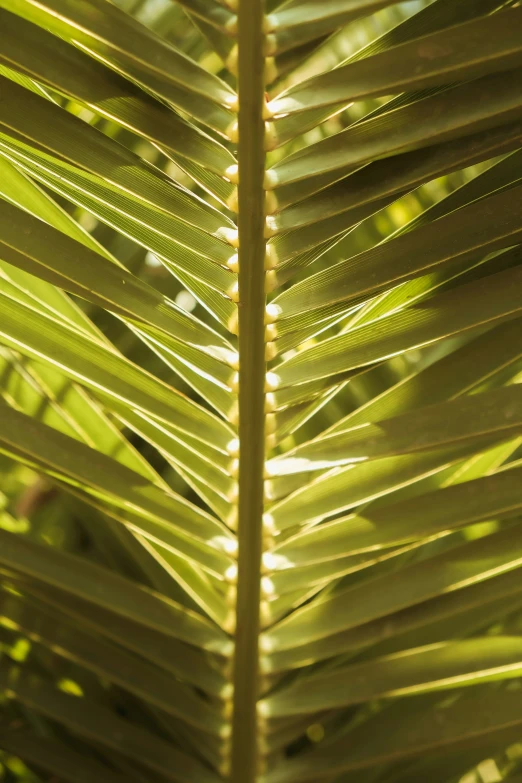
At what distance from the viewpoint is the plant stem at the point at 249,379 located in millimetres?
410

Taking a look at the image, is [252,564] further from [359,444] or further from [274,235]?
[274,235]

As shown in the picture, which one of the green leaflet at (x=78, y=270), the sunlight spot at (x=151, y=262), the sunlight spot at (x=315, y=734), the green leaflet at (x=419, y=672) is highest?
the sunlight spot at (x=151, y=262)

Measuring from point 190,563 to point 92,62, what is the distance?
16.5 inches

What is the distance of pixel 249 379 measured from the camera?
1.74ft

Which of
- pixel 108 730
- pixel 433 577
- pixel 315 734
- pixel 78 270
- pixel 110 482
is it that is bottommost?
pixel 315 734

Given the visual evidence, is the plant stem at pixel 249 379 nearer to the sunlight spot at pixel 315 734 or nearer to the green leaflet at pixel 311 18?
the green leaflet at pixel 311 18

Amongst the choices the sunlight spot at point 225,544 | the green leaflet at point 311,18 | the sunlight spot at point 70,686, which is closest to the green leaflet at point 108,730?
the sunlight spot at point 70,686

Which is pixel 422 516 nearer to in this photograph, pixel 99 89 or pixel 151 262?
pixel 99 89

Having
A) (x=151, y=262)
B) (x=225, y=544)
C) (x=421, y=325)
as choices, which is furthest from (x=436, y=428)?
(x=151, y=262)

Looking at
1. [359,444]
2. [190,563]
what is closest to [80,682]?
[190,563]

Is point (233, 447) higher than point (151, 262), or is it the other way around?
point (151, 262)

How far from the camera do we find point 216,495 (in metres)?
0.63

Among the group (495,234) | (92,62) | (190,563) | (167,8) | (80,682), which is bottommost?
(80,682)

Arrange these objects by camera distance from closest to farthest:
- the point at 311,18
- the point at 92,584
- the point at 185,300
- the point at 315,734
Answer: the point at 311,18
the point at 92,584
the point at 315,734
the point at 185,300
